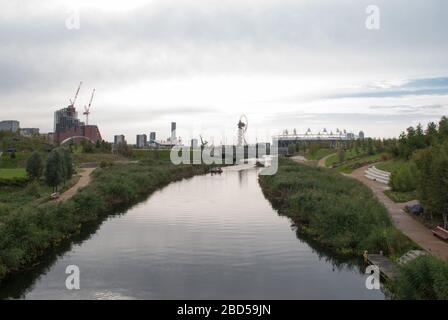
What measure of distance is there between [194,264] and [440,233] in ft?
29.2

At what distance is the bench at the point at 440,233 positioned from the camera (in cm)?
1603

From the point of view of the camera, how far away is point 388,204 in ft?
79.6

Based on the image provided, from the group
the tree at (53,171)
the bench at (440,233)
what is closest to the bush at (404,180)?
the bench at (440,233)

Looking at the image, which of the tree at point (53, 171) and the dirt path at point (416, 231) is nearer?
the dirt path at point (416, 231)

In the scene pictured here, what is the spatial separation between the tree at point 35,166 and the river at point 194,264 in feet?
38.2

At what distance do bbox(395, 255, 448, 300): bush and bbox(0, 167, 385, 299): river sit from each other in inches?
63.4

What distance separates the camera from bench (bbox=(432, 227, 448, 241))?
52.6 ft

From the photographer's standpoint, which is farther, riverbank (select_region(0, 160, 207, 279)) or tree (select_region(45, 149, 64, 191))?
tree (select_region(45, 149, 64, 191))

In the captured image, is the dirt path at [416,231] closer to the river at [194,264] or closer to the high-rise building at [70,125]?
the river at [194,264]

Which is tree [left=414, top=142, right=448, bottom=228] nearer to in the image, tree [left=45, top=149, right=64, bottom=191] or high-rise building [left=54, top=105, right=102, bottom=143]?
tree [left=45, top=149, right=64, bottom=191]

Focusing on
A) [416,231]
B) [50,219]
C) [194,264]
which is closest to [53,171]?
[50,219]

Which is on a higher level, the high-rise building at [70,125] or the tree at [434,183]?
the high-rise building at [70,125]

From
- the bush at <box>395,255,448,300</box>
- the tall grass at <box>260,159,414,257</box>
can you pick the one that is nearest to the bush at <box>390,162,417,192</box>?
the tall grass at <box>260,159,414,257</box>
